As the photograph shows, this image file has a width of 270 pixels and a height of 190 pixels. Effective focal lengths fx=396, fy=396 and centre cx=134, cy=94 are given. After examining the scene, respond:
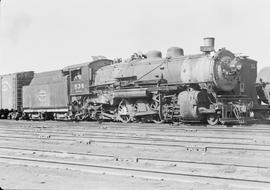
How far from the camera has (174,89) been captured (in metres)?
17.2

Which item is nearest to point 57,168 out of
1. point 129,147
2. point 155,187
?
point 155,187

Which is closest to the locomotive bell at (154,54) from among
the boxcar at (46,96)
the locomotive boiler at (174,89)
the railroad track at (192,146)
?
the locomotive boiler at (174,89)

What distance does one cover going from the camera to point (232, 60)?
17.3 metres

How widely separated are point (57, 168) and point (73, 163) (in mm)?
321

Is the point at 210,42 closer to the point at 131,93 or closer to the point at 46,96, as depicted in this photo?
the point at 131,93

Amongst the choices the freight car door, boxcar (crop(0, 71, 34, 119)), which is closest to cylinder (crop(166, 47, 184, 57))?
boxcar (crop(0, 71, 34, 119))

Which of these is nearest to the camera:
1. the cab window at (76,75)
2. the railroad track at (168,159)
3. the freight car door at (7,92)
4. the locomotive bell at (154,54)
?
the railroad track at (168,159)

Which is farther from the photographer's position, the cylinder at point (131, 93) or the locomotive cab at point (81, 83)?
the locomotive cab at point (81, 83)

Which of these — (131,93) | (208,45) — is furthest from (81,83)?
(208,45)

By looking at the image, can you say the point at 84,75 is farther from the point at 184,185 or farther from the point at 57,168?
the point at 184,185

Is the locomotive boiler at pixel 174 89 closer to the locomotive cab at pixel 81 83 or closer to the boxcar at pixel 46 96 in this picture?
the locomotive cab at pixel 81 83

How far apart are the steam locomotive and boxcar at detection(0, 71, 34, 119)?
16.7ft

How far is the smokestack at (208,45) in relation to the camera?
1683 cm

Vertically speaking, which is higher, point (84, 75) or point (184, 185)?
point (84, 75)
